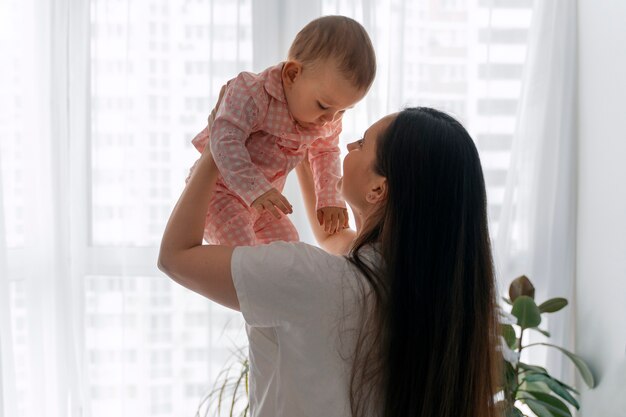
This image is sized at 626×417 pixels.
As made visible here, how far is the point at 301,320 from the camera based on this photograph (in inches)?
42.0

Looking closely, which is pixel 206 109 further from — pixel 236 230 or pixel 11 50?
pixel 236 230

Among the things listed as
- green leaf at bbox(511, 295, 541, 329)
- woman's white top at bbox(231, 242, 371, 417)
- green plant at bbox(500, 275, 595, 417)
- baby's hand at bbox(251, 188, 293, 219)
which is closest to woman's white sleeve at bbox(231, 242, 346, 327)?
woman's white top at bbox(231, 242, 371, 417)

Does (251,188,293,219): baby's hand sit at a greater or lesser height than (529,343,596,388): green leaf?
greater

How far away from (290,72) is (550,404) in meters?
1.35

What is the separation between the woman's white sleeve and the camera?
1057 millimetres

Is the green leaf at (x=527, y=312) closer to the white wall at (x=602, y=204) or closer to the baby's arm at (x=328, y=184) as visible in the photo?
the white wall at (x=602, y=204)

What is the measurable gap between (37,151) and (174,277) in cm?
153

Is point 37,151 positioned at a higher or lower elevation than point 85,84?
lower

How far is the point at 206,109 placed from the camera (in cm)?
248

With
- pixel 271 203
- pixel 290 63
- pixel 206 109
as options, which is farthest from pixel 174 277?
pixel 206 109

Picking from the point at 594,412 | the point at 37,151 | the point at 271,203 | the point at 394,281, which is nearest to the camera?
the point at 394,281

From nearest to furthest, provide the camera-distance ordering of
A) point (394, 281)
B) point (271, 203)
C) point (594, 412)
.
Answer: point (394, 281) < point (271, 203) < point (594, 412)

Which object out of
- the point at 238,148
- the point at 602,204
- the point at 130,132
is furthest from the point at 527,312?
the point at 130,132

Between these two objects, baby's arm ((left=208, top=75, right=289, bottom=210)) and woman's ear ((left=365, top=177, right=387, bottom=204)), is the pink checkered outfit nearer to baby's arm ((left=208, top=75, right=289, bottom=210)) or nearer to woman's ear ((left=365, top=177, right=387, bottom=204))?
baby's arm ((left=208, top=75, right=289, bottom=210))
